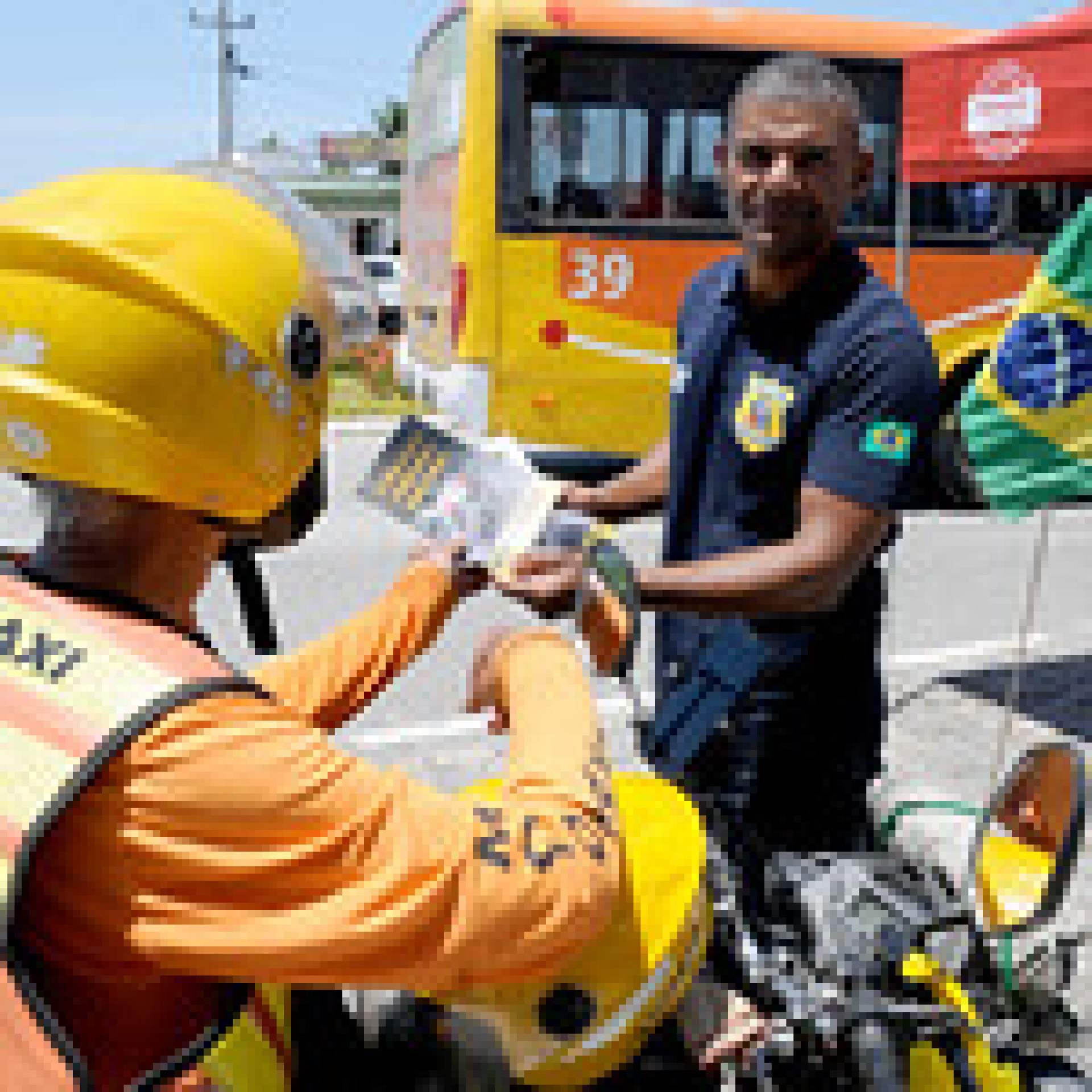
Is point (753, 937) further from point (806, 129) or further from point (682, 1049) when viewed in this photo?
point (806, 129)

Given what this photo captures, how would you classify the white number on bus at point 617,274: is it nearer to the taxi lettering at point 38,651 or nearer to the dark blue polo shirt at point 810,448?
the dark blue polo shirt at point 810,448

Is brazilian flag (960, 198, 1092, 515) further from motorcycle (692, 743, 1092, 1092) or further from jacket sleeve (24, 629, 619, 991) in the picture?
jacket sleeve (24, 629, 619, 991)

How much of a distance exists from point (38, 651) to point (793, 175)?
53.1 inches

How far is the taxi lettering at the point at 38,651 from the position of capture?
3.34ft

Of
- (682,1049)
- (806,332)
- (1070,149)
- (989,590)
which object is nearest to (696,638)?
(806,332)

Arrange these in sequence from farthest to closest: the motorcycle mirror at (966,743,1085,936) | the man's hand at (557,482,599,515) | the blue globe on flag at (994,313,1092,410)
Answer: the blue globe on flag at (994,313,1092,410) → the man's hand at (557,482,599,515) → the motorcycle mirror at (966,743,1085,936)

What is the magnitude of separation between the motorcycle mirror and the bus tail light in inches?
317

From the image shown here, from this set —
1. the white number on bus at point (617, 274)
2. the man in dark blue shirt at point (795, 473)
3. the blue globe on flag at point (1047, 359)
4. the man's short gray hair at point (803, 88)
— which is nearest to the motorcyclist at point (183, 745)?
the man in dark blue shirt at point (795, 473)

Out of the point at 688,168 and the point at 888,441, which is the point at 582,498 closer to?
the point at 888,441

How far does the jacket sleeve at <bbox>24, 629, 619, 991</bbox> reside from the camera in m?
0.95

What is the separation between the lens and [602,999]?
1.35 metres

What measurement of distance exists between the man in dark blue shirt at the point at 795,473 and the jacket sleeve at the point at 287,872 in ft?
2.64

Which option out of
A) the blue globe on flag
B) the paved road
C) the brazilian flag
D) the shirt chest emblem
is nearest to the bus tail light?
the paved road

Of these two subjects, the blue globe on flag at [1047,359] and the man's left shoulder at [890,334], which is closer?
the man's left shoulder at [890,334]
